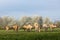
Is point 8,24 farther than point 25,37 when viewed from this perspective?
Yes

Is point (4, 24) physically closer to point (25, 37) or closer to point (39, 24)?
point (39, 24)

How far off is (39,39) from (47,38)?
461mm

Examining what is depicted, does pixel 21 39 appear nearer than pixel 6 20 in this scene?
Yes

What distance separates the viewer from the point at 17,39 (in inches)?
393

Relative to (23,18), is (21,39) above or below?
below

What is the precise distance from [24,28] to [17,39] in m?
4.10

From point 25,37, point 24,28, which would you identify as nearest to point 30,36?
point 25,37

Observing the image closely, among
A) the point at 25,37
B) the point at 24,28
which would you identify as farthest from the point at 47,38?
the point at 24,28

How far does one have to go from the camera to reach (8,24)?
14.1 meters

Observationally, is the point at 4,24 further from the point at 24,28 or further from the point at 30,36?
the point at 30,36

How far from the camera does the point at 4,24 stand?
14.1 meters

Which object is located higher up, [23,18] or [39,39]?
[23,18]

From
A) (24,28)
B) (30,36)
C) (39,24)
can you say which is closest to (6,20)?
(24,28)

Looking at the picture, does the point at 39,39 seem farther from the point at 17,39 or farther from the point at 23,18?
the point at 23,18
